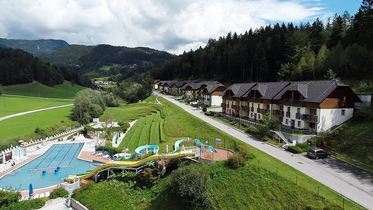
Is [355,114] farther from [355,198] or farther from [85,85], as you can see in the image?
[85,85]

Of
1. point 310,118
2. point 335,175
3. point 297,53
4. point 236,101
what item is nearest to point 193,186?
point 335,175

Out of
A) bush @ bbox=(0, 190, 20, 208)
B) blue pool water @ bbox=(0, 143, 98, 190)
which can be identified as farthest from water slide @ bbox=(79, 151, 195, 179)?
blue pool water @ bbox=(0, 143, 98, 190)

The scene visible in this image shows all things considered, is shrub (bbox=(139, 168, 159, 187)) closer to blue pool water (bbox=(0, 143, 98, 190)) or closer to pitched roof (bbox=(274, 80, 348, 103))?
blue pool water (bbox=(0, 143, 98, 190))

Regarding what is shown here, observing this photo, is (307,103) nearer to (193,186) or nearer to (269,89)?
(269,89)

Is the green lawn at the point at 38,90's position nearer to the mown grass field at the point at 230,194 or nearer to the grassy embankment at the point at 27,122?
the grassy embankment at the point at 27,122

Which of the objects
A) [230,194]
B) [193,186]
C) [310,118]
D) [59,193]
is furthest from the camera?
[310,118]
